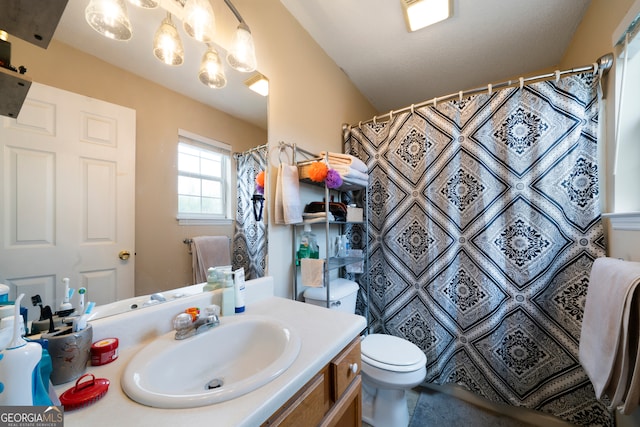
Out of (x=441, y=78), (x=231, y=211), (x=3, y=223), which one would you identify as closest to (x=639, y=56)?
(x=441, y=78)

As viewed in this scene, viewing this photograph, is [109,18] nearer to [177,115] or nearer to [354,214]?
[177,115]

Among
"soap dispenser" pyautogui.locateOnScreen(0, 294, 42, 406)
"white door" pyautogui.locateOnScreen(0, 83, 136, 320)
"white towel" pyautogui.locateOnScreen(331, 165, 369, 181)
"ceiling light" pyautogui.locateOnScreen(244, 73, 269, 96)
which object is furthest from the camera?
"white towel" pyautogui.locateOnScreen(331, 165, 369, 181)

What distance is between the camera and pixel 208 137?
37.4 inches

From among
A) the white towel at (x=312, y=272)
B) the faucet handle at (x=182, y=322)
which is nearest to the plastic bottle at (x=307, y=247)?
the white towel at (x=312, y=272)

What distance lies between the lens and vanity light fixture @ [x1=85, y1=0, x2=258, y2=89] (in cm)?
68

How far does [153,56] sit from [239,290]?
0.90 m

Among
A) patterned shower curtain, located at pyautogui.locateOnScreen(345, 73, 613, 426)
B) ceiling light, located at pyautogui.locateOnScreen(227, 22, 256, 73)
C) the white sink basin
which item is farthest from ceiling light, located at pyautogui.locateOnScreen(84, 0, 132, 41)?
patterned shower curtain, located at pyautogui.locateOnScreen(345, 73, 613, 426)

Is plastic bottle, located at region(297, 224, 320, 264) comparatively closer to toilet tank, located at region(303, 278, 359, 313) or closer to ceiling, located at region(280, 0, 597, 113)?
toilet tank, located at region(303, 278, 359, 313)

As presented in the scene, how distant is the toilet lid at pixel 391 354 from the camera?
1169mm

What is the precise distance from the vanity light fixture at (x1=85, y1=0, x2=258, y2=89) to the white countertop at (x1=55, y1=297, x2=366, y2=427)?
0.89 meters

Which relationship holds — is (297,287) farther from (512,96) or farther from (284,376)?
(512,96)

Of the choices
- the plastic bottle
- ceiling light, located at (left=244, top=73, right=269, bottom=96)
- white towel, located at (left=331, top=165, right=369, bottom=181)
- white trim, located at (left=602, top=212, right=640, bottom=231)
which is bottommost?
the plastic bottle

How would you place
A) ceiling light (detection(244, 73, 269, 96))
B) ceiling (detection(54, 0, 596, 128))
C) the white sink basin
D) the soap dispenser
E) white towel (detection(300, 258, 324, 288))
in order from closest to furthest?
the soap dispenser, the white sink basin, ceiling (detection(54, 0, 596, 128)), ceiling light (detection(244, 73, 269, 96)), white towel (detection(300, 258, 324, 288))

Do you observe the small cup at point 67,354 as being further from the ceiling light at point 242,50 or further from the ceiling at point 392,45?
the ceiling light at point 242,50
